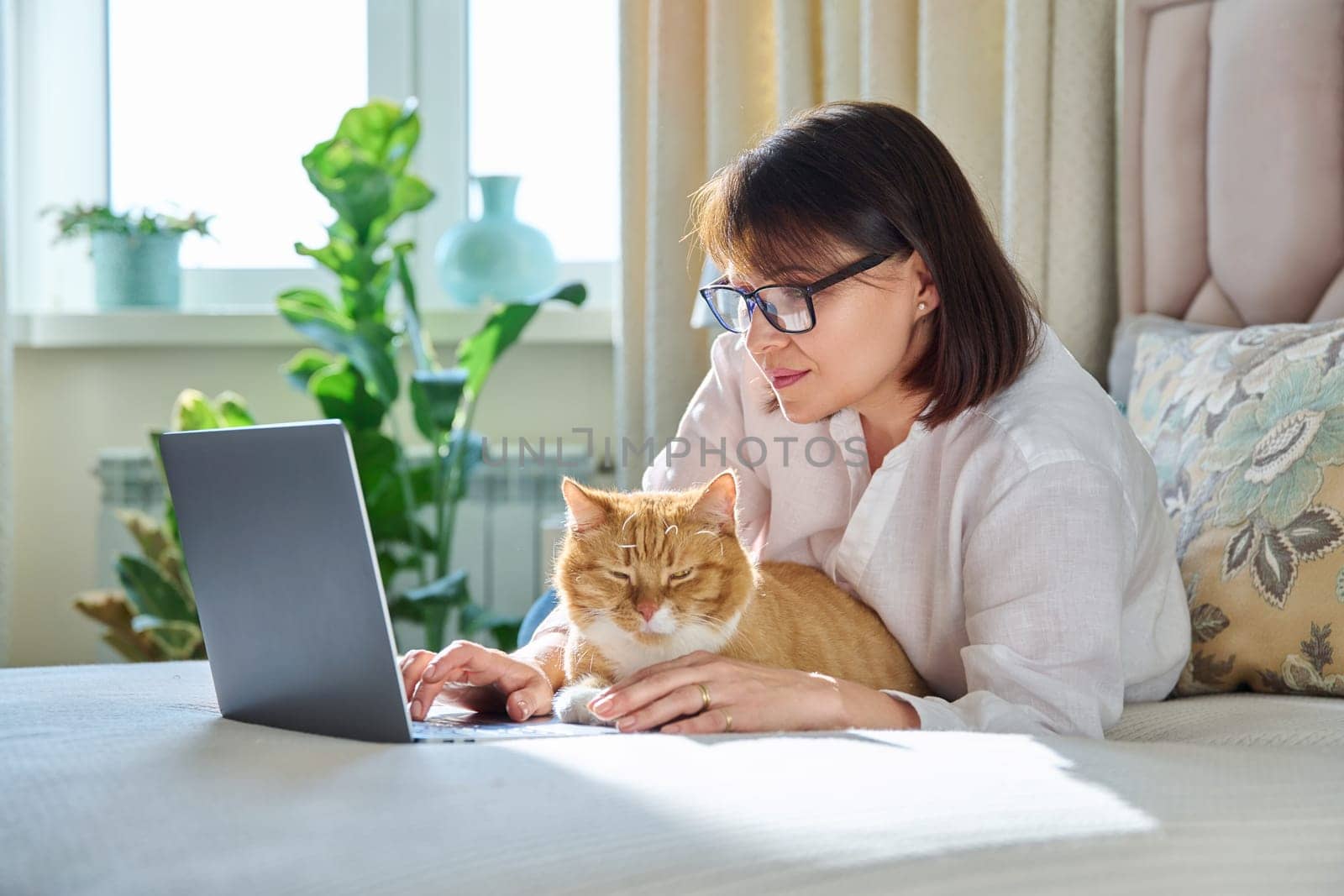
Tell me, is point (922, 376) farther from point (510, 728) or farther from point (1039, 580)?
point (510, 728)

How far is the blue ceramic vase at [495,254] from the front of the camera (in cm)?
303

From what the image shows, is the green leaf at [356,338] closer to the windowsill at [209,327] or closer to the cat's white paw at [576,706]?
the windowsill at [209,327]

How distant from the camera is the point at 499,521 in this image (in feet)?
10.7

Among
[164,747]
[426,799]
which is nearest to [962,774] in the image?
[426,799]

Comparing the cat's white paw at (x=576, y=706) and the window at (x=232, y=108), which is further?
the window at (x=232, y=108)

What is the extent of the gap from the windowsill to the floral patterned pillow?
1861mm

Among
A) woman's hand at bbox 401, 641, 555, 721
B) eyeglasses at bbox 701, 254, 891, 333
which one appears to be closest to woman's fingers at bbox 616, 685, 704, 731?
woman's hand at bbox 401, 641, 555, 721

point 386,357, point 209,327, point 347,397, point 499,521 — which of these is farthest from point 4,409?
point 499,521

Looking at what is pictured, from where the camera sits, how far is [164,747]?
883mm

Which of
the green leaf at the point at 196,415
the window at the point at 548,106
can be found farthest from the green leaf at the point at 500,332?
the window at the point at 548,106

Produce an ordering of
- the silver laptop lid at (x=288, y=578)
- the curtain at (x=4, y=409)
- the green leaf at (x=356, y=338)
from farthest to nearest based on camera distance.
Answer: the curtain at (x=4, y=409) → the green leaf at (x=356, y=338) → the silver laptop lid at (x=288, y=578)

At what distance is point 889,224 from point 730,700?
521 millimetres

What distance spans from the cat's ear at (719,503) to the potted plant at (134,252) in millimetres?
2451

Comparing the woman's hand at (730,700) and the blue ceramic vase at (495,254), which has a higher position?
the blue ceramic vase at (495,254)
